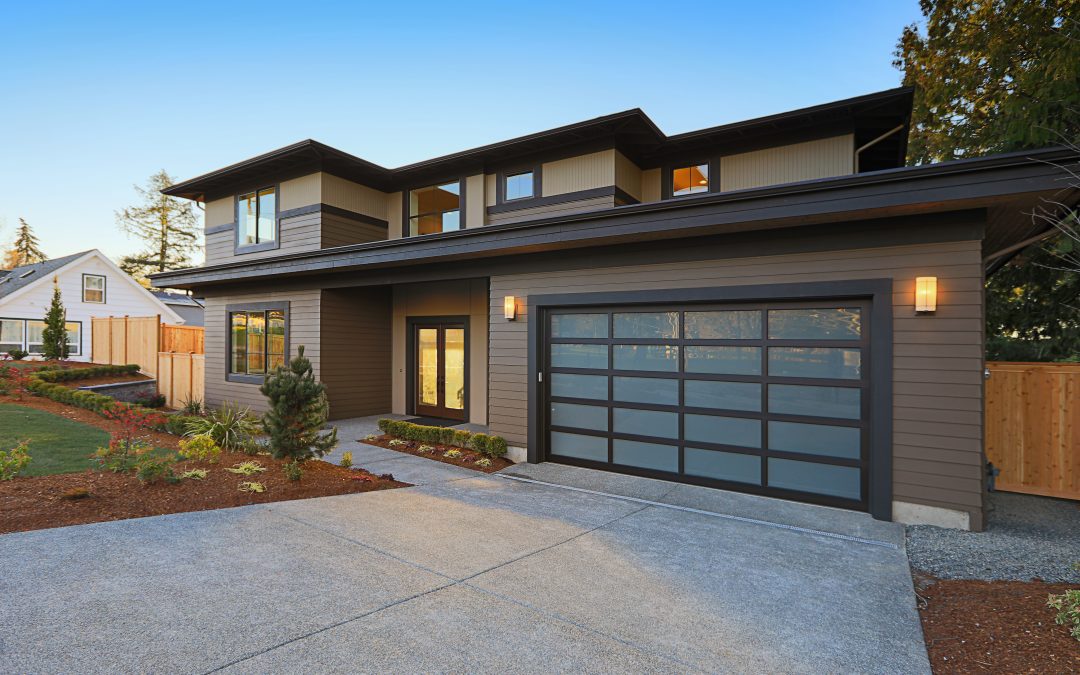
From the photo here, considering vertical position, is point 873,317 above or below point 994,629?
above

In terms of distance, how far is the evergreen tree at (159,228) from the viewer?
99.1 ft

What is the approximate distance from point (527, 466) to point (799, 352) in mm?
4045

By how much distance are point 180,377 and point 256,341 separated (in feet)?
10.8

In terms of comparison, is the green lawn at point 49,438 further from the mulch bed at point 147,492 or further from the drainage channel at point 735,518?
the drainage channel at point 735,518

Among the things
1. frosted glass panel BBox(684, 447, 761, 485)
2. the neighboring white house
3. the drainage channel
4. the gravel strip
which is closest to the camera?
the gravel strip

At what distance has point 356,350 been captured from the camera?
11031mm

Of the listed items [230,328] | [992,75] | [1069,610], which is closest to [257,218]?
[230,328]

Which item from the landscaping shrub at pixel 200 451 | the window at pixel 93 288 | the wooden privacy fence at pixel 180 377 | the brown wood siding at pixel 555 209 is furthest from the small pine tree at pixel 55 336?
the brown wood siding at pixel 555 209

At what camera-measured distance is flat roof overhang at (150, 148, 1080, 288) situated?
168 inches

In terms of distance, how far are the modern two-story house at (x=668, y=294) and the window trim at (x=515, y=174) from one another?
0.05 m

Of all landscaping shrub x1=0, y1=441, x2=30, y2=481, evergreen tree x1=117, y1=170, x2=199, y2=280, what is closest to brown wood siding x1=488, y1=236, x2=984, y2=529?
landscaping shrub x1=0, y1=441, x2=30, y2=481

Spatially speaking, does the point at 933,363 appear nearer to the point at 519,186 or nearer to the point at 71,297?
the point at 519,186

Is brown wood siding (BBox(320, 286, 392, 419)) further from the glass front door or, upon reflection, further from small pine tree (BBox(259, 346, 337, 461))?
small pine tree (BBox(259, 346, 337, 461))

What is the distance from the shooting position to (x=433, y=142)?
49.6 ft
